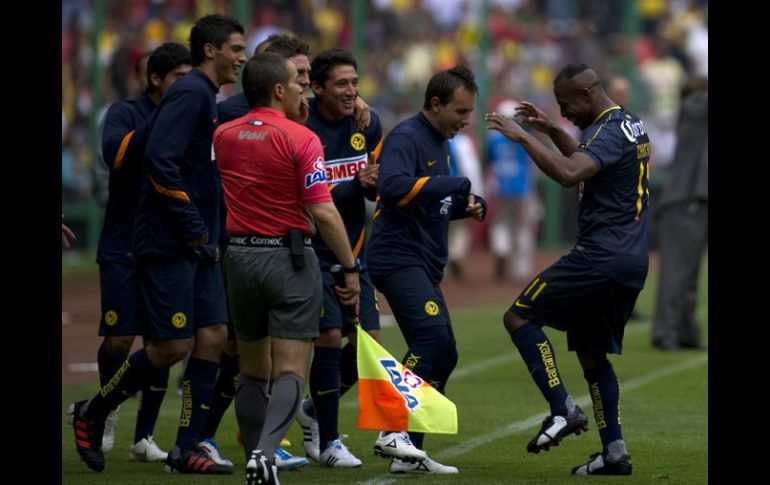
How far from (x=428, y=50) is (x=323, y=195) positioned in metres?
20.6

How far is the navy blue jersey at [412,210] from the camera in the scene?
8.01m

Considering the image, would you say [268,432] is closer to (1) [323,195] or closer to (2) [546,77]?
(1) [323,195]

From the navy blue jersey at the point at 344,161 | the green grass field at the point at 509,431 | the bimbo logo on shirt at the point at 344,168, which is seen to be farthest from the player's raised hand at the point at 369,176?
the green grass field at the point at 509,431

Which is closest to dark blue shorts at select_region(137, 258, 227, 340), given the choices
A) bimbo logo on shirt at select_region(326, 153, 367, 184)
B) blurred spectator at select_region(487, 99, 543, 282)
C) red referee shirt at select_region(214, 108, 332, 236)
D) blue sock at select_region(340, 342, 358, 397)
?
red referee shirt at select_region(214, 108, 332, 236)

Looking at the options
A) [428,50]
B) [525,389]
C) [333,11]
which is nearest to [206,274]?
[525,389]

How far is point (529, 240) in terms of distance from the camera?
2205 centimetres

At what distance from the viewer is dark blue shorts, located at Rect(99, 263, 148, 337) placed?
8484 mm

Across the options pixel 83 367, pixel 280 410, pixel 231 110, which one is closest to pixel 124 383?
pixel 280 410

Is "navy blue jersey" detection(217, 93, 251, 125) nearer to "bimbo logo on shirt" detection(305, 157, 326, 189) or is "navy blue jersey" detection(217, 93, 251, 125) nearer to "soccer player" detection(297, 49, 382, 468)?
"soccer player" detection(297, 49, 382, 468)

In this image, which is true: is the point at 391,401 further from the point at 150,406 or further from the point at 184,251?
the point at 150,406

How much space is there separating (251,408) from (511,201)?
1495cm

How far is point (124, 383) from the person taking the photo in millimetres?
8117

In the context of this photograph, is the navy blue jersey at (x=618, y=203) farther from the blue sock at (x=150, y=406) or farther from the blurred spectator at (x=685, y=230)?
the blurred spectator at (x=685, y=230)
